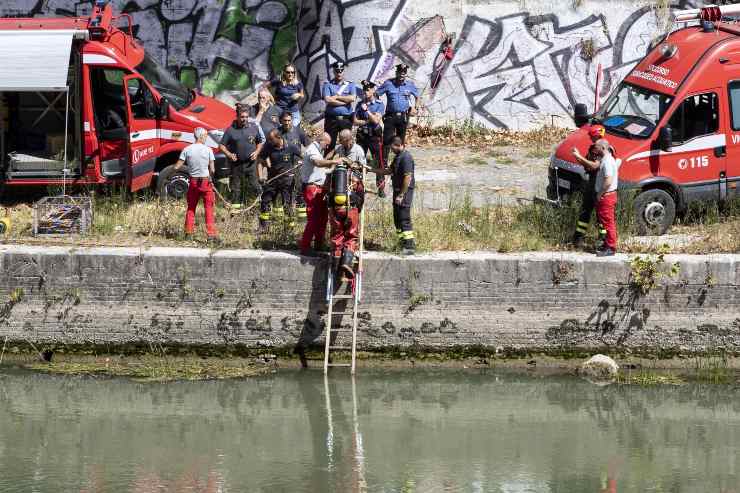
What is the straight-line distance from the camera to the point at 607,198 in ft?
47.6

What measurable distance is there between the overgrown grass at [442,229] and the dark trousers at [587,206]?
0.21 meters

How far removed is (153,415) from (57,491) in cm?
233

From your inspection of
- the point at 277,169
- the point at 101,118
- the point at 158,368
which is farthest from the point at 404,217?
the point at 101,118

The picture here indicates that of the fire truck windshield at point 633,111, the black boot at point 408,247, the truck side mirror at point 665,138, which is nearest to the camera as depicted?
the black boot at point 408,247

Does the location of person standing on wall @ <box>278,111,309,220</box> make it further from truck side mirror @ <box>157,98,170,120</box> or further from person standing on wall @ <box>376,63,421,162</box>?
person standing on wall @ <box>376,63,421,162</box>

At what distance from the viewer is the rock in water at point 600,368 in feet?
47.0

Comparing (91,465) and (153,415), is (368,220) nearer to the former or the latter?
(153,415)

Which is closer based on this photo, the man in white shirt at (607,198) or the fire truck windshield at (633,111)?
the man in white shirt at (607,198)

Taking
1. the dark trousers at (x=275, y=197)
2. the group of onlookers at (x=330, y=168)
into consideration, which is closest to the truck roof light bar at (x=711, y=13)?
the group of onlookers at (x=330, y=168)

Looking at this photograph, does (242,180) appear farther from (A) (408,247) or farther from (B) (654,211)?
(B) (654,211)

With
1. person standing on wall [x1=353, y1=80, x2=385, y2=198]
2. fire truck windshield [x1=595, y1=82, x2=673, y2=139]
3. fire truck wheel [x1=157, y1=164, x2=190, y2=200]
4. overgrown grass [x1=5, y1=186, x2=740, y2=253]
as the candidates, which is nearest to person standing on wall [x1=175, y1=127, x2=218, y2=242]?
overgrown grass [x1=5, y1=186, x2=740, y2=253]

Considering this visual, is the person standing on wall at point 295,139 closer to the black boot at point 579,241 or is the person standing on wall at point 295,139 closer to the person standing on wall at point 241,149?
the person standing on wall at point 241,149

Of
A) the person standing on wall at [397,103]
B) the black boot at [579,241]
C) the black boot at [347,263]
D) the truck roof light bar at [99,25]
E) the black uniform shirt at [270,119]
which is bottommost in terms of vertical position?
the black boot at [347,263]

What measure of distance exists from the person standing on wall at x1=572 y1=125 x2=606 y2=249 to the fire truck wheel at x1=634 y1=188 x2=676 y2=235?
0.88 m
